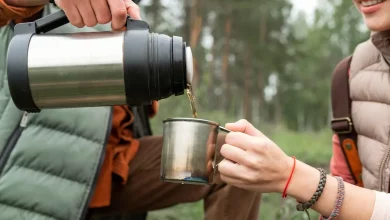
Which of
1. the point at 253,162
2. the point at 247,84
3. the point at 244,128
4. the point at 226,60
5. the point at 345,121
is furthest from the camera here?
the point at 247,84

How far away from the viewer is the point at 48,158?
212cm

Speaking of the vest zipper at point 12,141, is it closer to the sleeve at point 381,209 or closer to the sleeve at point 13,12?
the sleeve at point 13,12

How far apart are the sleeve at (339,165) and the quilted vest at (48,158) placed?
3.46ft

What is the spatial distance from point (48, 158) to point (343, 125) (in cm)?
126

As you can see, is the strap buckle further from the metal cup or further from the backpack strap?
the metal cup

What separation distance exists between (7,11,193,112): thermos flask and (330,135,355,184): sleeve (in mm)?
1085

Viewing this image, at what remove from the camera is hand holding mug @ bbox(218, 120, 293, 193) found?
142 cm

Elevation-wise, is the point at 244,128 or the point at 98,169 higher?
the point at 244,128

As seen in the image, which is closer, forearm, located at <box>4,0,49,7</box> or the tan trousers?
forearm, located at <box>4,0,49,7</box>

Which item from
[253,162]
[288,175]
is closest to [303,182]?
[288,175]

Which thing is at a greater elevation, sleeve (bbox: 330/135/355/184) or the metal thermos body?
the metal thermos body

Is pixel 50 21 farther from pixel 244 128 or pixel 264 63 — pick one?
pixel 264 63

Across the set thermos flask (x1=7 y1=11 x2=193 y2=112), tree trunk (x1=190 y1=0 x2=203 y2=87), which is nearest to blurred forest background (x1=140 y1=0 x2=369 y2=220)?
tree trunk (x1=190 y1=0 x2=203 y2=87)

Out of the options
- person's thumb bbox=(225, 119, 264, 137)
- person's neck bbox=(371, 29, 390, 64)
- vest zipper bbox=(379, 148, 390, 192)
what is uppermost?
person's neck bbox=(371, 29, 390, 64)
